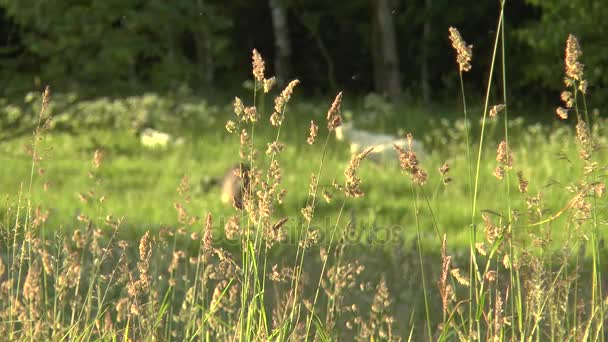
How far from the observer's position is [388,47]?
2139cm

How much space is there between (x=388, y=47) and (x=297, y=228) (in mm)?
16441

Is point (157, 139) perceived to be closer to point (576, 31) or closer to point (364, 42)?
point (576, 31)

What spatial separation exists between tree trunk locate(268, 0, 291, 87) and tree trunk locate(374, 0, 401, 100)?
8.57 feet

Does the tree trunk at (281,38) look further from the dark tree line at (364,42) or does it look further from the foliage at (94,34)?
the foliage at (94,34)

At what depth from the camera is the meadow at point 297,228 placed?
2723 millimetres

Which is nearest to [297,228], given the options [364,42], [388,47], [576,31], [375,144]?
[375,144]

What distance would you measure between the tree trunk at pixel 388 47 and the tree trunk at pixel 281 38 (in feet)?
8.57

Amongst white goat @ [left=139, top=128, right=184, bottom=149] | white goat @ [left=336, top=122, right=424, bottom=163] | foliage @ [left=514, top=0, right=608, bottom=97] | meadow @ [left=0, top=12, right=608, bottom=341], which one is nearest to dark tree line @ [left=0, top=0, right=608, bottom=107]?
foliage @ [left=514, top=0, right=608, bottom=97]

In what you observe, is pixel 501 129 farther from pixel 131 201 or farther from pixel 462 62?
pixel 462 62

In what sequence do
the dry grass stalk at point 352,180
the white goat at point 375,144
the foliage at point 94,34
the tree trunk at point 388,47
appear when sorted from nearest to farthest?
1. the dry grass stalk at point 352,180
2. the foliage at point 94,34
3. the white goat at point 375,144
4. the tree trunk at point 388,47

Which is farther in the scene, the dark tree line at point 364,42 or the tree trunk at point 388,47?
the tree trunk at point 388,47

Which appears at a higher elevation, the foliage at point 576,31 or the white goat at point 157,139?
the foliage at point 576,31

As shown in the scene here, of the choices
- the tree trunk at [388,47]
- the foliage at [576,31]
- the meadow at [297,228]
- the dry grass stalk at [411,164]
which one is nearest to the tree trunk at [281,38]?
the tree trunk at [388,47]

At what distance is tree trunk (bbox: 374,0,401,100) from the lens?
21.1 m
